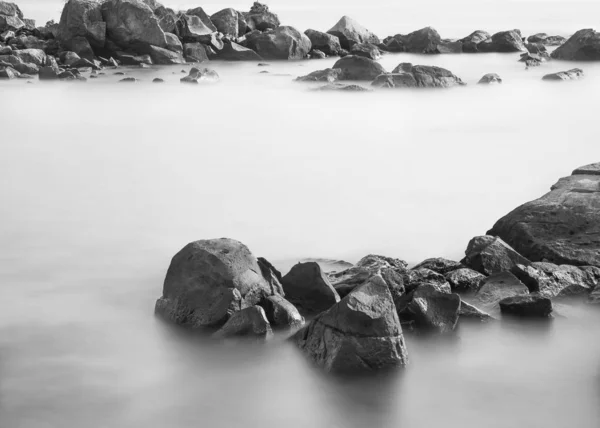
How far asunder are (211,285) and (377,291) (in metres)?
1.25

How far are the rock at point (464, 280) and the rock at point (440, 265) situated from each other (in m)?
0.14

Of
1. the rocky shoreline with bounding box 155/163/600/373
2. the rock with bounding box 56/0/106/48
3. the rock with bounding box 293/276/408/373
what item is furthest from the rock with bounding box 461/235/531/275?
the rock with bounding box 56/0/106/48

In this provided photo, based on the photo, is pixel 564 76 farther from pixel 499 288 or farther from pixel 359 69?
pixel 499 288

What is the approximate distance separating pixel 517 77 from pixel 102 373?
1886cm

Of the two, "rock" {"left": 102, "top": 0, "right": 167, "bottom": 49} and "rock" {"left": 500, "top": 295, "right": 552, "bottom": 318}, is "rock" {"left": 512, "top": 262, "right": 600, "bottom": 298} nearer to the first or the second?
"rock" {"left": 500, "top": 295, "right": 552, "bottom": 318}

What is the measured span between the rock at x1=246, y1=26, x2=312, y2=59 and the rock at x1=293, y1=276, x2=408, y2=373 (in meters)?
21.4

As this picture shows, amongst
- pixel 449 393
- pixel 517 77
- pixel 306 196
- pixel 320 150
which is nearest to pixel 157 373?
pixel 449 393

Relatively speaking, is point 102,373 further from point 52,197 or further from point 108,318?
point 52,197

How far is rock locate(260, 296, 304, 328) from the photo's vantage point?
19.0ft

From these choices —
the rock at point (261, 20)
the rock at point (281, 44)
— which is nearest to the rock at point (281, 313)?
the rock at point (281, 44)

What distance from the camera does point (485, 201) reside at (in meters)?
9.67

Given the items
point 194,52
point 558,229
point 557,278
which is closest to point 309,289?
point 557,278

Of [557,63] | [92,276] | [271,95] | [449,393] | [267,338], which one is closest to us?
[449,393]

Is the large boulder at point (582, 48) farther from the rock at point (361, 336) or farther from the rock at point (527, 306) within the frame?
the rock at point (361, 336)
